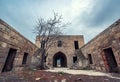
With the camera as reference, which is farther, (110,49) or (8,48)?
(110,49)

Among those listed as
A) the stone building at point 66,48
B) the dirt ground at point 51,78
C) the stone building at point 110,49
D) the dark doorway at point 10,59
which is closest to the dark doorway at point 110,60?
the stone building at point 110,49

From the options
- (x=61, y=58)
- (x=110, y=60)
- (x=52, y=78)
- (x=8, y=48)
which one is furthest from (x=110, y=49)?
(x=61, y=58)

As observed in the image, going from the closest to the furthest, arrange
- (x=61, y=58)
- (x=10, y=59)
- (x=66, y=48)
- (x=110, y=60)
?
(x=10, y=59) < (x=110, y=60) < (x=66, y=48) < (x=61, y=58)

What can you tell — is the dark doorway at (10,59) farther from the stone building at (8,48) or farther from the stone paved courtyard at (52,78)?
the stone paved courtyard at (52,78)

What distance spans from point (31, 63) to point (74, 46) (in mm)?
10110

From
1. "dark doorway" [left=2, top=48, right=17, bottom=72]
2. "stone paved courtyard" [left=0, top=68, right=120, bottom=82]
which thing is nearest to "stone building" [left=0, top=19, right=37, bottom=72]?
"dark doorway" [left=2, top=48, right=17, bottom=72]

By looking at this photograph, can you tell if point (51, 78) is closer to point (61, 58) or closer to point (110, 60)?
point (110, 60)

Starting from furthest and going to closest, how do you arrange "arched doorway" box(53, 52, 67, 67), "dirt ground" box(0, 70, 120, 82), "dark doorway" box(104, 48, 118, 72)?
1. "arched doorway" box(53, 52, 67, 67)
2. "dark doorway" box(104, 48, 118, 72)
3. "dirt ground" box(0, 70, 120, 82)

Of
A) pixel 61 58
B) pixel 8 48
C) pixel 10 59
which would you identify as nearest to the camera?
pixel 8 48

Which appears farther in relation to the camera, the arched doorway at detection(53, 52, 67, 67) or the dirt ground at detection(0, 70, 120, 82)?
the arched doorway at detection(53, 52, 67, 67)

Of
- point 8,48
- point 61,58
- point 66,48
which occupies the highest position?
point 66,48

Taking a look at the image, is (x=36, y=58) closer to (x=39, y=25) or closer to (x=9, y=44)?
(x=39, y=25)

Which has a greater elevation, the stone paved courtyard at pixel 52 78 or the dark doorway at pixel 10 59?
the dark doorway at pixel 10 59

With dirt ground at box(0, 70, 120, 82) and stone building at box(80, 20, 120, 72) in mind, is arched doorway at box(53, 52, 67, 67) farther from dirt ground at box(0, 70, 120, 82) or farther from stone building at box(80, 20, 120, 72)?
dirt ground at box(0, 70, 120, 82)
